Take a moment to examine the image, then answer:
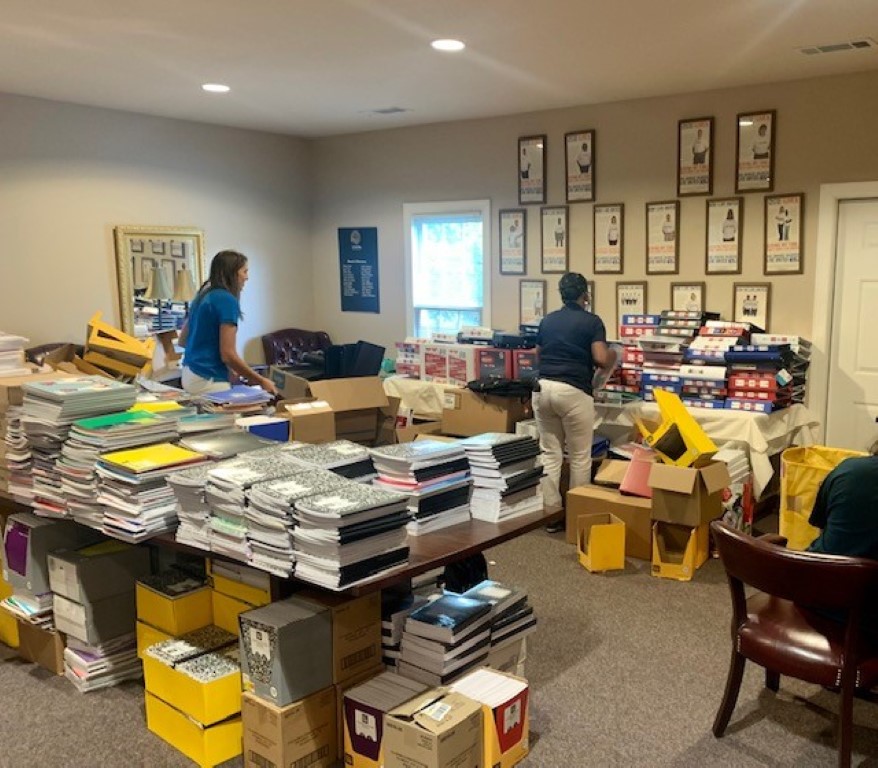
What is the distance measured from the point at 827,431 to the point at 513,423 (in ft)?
6.65

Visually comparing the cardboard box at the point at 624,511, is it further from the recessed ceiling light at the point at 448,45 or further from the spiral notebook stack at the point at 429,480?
the recessed ceiling light at the point at 448,45

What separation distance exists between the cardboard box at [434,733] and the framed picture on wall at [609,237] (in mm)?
4229

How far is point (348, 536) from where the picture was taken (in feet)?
7.47

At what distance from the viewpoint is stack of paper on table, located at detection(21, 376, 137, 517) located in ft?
10.0

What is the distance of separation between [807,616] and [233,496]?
182 cm

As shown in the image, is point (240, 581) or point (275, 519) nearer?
point (275, 519)

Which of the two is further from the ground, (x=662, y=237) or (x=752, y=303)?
(x=662, y=237)

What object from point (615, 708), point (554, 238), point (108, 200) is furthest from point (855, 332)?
point (108, 200)

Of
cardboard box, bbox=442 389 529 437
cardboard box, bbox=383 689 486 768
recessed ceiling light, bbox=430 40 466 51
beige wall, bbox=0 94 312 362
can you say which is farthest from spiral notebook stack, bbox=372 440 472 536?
beige wall, bbox=0 94 312 362

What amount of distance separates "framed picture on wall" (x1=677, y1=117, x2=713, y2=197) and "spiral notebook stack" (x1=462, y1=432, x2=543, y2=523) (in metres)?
3.44

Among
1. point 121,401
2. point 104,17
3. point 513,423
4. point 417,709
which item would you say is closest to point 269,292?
point 513,423

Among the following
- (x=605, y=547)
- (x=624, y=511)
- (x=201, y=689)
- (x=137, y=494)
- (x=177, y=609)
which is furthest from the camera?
(x=624, y=511)

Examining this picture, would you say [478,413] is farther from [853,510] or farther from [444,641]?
A: [853,510]

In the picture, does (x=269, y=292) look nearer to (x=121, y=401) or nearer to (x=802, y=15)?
(x=121, y=401)
